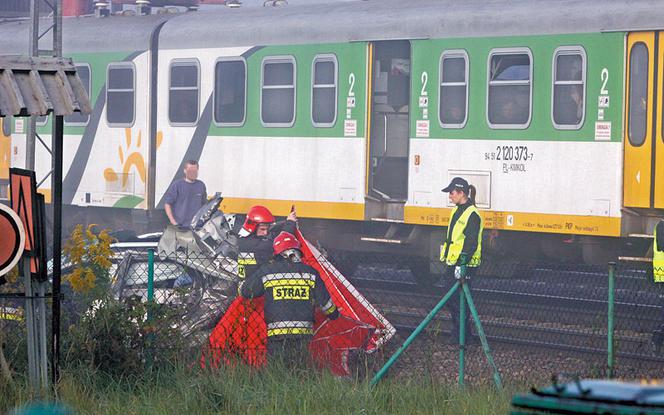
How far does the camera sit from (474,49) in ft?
51.0

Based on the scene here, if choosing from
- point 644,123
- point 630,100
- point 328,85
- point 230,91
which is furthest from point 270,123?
point 644,123

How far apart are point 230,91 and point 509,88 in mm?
4727

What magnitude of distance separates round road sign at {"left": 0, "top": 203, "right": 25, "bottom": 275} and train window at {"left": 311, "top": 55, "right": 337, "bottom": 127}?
9857 millimetres

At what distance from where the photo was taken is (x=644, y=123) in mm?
14125

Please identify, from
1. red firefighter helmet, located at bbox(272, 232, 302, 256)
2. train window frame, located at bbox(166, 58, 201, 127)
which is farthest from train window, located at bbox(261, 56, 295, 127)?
red firefighter helmet, located at bbox(272, 232, 302, 256)

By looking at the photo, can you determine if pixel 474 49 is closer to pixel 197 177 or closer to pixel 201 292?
pixel 197 177

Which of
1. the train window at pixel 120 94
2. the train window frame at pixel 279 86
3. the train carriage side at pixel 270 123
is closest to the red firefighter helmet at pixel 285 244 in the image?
the train carriage side at pixel 270 123

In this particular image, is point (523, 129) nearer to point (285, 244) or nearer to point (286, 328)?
point (285, 244)

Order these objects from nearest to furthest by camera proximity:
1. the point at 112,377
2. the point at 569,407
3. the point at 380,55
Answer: the point at 569,407, the point at 112,377, the point at 380,55

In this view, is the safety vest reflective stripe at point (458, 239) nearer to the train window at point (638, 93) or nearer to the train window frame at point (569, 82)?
the train window frame at point (569, 82)

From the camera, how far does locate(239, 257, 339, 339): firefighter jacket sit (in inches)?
369

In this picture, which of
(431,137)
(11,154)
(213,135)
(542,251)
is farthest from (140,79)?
(542,251)

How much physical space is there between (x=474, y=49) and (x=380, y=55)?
1.72 meters

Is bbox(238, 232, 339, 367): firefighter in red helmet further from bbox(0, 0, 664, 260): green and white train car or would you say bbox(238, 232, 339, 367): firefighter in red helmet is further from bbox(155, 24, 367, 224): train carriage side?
bbox(155, 24, 367, 224): train carriage side
